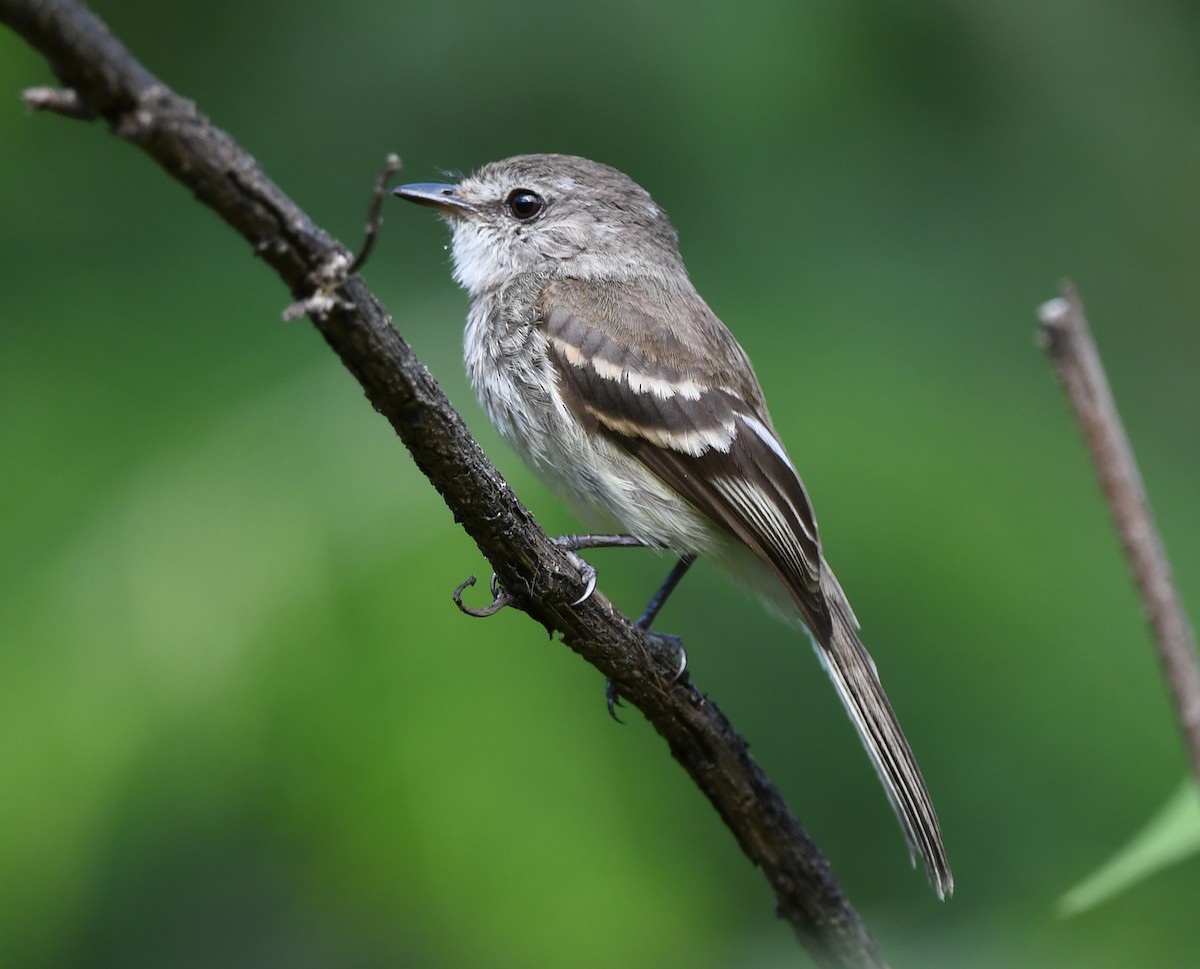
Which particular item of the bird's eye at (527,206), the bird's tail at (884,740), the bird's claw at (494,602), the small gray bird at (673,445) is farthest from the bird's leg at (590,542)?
the bird's eye at (527,206)

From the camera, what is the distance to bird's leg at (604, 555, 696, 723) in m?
2.96

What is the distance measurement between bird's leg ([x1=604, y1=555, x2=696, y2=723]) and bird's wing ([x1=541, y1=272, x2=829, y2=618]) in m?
0.21

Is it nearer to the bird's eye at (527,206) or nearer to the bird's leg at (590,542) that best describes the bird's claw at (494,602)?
the bird's leg at (590,542)

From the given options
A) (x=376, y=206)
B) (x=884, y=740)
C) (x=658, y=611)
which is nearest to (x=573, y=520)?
(x=658, y=611)

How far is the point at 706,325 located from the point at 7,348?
195cm

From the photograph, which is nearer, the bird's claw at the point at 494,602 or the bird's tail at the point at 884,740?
the bird's claw at the point at 494,602

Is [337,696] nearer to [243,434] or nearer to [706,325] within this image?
[243,434]

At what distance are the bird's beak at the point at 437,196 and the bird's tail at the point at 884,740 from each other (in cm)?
161

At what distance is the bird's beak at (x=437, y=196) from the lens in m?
3.74

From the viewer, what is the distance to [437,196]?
12.6 feet

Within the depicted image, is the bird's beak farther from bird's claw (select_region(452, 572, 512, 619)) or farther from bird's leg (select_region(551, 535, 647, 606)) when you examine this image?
bird's claw (select_region(452, 572, 512, 619))

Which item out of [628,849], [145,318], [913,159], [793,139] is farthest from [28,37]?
[913,159]

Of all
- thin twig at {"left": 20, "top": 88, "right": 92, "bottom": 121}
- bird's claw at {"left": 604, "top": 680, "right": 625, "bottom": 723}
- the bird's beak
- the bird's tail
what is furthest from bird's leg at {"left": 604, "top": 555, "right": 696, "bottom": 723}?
thin twig at {"left": 20, "top": 88, "right": 92, "bottom": 121}

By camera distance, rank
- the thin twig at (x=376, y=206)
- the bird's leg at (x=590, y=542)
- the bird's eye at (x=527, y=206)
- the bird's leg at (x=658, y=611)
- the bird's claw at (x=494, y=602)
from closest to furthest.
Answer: the thin twig at (x=376, y=206)
the bird's claw at (x=494, y=602)
the bird's leg at (x=590, y=542)
the bird's leg at (x=658, y=611)
the bird's eye at (x=527, y=206)
